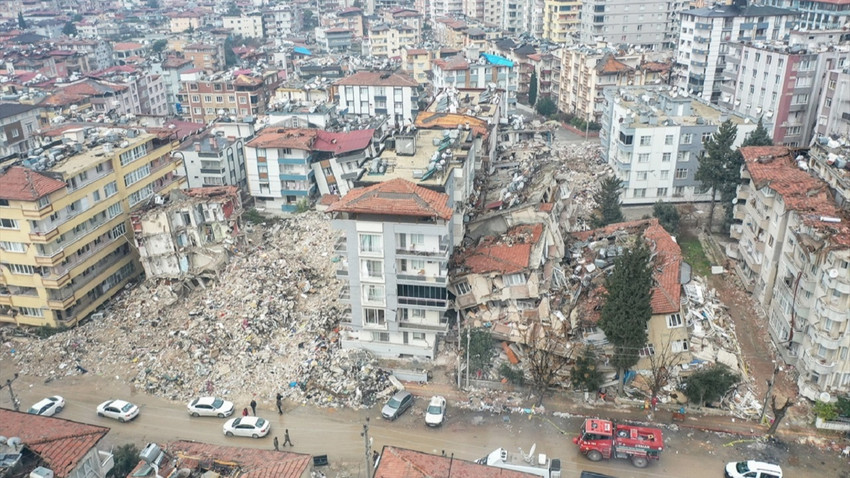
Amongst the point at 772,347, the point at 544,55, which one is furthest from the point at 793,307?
the point at 544,55

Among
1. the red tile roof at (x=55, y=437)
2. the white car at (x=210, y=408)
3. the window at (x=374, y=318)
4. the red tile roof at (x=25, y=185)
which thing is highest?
the red tile roof at (x=25, y=185)

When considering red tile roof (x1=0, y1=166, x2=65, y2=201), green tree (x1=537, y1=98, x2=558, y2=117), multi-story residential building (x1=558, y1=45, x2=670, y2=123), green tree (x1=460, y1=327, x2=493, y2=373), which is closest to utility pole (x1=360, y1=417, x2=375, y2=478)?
green tree (x1=460, y1=327, x2=493, y2=373)

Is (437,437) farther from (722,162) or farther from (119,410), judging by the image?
→ (722,162)

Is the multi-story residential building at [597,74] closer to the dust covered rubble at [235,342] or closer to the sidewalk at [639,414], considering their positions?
the dust covered rubble at [235,342]

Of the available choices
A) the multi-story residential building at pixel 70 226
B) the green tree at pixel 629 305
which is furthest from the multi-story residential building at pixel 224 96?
the green tree at pixel 629 305

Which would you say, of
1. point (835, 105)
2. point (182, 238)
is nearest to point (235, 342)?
point (182, 238)
